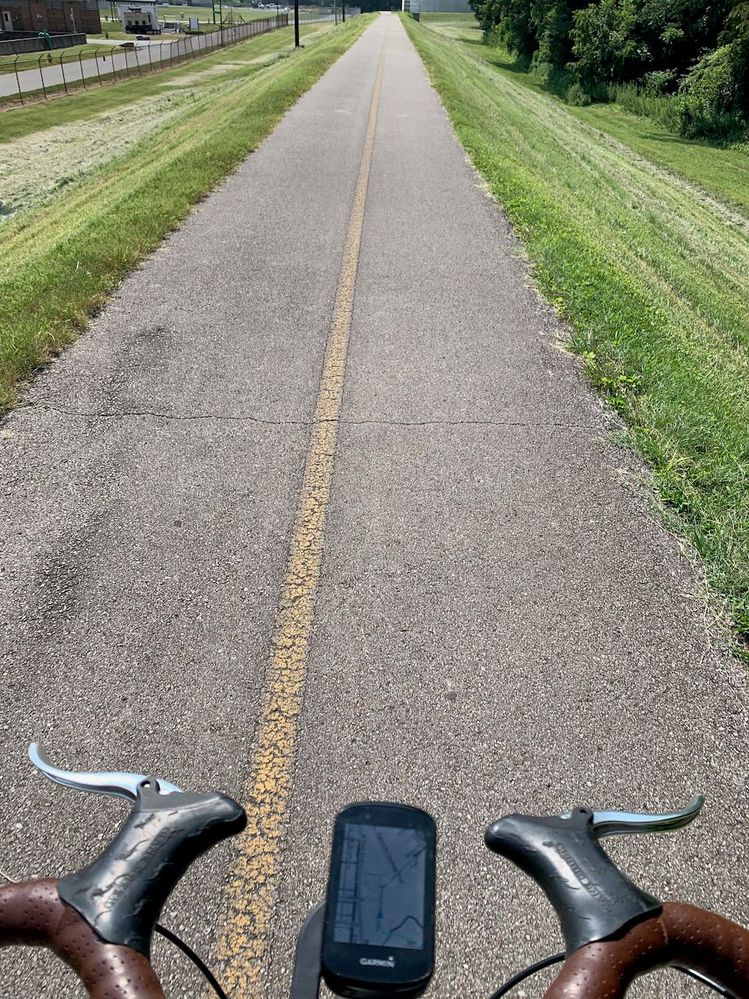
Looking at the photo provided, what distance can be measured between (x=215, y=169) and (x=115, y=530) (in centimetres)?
1037

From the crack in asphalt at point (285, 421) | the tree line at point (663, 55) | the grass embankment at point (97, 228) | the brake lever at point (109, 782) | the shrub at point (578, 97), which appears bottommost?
the crack in asphalt at point (285, 421)

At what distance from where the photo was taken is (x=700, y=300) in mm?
9148

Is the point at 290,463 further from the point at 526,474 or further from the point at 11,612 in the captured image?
the point at 11,612

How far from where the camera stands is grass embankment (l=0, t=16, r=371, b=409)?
20.7 feet

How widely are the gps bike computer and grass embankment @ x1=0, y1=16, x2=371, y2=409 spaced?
507cm

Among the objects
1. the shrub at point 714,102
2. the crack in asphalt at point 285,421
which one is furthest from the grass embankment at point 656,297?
the shrub at point 714,102

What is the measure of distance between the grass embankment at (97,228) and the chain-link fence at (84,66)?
18.9 meters

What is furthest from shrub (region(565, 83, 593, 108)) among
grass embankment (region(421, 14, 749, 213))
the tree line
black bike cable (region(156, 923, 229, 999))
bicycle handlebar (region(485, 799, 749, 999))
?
black bike cable (region(156, 923, 229, 999))

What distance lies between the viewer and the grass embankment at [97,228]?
631 centimetres

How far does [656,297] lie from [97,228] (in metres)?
7.66

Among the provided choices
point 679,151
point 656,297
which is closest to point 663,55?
point 679,151

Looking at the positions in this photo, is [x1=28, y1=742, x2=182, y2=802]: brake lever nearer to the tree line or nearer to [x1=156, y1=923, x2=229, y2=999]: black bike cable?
[x1=156, y1=923, x2=229, y2=999]: black bike cable

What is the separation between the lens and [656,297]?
28.8ft

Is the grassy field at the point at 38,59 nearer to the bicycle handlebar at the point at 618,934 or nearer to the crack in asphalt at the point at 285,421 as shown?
the crack in asphalt at the point at 285,421
